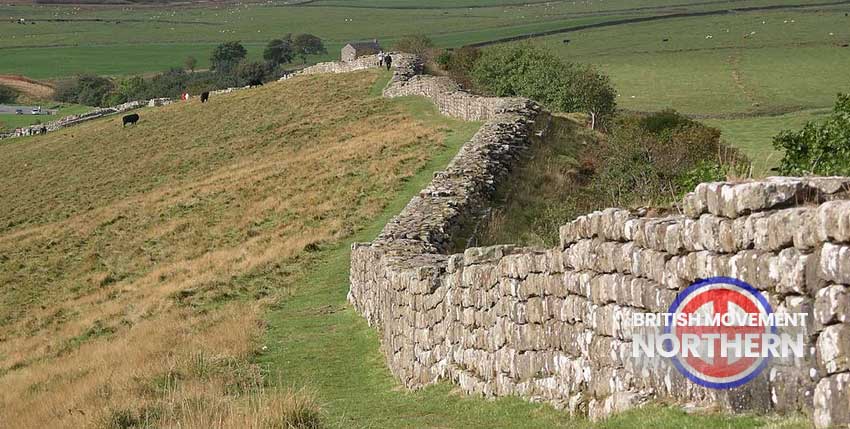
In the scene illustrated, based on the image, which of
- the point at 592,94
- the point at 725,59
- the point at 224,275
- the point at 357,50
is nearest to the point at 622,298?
the point at 224,275

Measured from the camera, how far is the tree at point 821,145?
72.7 feet

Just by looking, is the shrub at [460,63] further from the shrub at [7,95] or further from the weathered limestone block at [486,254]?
the shrub at [7,95]

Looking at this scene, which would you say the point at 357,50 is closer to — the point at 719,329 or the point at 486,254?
the point at 486,254

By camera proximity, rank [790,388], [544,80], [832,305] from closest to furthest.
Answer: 1. [832,305]
2. [790,388]
3. [544,80]

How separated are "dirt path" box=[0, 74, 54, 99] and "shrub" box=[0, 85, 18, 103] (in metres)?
0.93

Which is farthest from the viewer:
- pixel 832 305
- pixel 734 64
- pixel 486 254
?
pixel 734 64

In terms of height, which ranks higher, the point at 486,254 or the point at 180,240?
the point at 486,254

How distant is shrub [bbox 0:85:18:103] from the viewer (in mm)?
156150

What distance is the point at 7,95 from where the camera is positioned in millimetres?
158500

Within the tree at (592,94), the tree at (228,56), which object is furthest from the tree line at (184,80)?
the tree at (592,94)

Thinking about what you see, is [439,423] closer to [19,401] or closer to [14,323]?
[19,401]

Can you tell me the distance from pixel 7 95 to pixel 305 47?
4988cm

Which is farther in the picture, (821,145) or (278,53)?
(278,53)

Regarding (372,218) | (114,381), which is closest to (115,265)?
(372,218)
